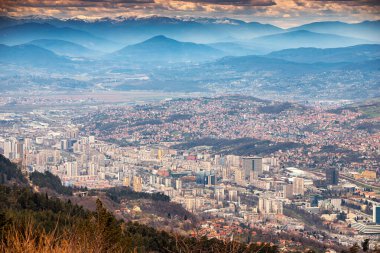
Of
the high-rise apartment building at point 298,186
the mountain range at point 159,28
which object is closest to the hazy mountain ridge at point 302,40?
the mountain range at point 159,28

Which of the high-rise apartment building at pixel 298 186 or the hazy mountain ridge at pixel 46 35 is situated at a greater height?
the hazy mountain ridge at pixel 46 35

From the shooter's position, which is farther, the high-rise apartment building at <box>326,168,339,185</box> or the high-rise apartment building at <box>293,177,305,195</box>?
the high-rise apartment building at <box>326,168,339,185</box>

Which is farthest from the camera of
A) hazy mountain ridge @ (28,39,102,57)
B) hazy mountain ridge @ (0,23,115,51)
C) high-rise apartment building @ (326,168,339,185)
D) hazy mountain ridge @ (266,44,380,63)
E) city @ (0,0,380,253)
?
hazy mountain ridge @ (28,39,102,57)

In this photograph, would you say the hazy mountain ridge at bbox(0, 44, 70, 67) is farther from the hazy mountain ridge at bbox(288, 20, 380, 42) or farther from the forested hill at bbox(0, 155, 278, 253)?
the forested hill at bbox(0, 155, 278, 253)

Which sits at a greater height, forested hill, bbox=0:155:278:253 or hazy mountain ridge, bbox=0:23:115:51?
hazy mountain ridge, bbox=0:23:115:51

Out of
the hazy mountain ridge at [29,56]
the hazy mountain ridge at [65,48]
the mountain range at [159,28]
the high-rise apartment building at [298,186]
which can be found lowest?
the high-rise apartment building at [298,186]

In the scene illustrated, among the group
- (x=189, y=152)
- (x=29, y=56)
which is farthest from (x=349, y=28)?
(x=189, y=152)

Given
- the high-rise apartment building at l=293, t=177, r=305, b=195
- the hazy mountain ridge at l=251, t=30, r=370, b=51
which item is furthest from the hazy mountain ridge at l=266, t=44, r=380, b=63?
the high-rise apartment building at l=293, t=177, r=305, b=195

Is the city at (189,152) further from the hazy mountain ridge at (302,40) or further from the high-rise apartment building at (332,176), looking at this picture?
the hazy mountain ridge at (302,40)

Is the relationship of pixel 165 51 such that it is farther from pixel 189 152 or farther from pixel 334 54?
pixel 189 152
